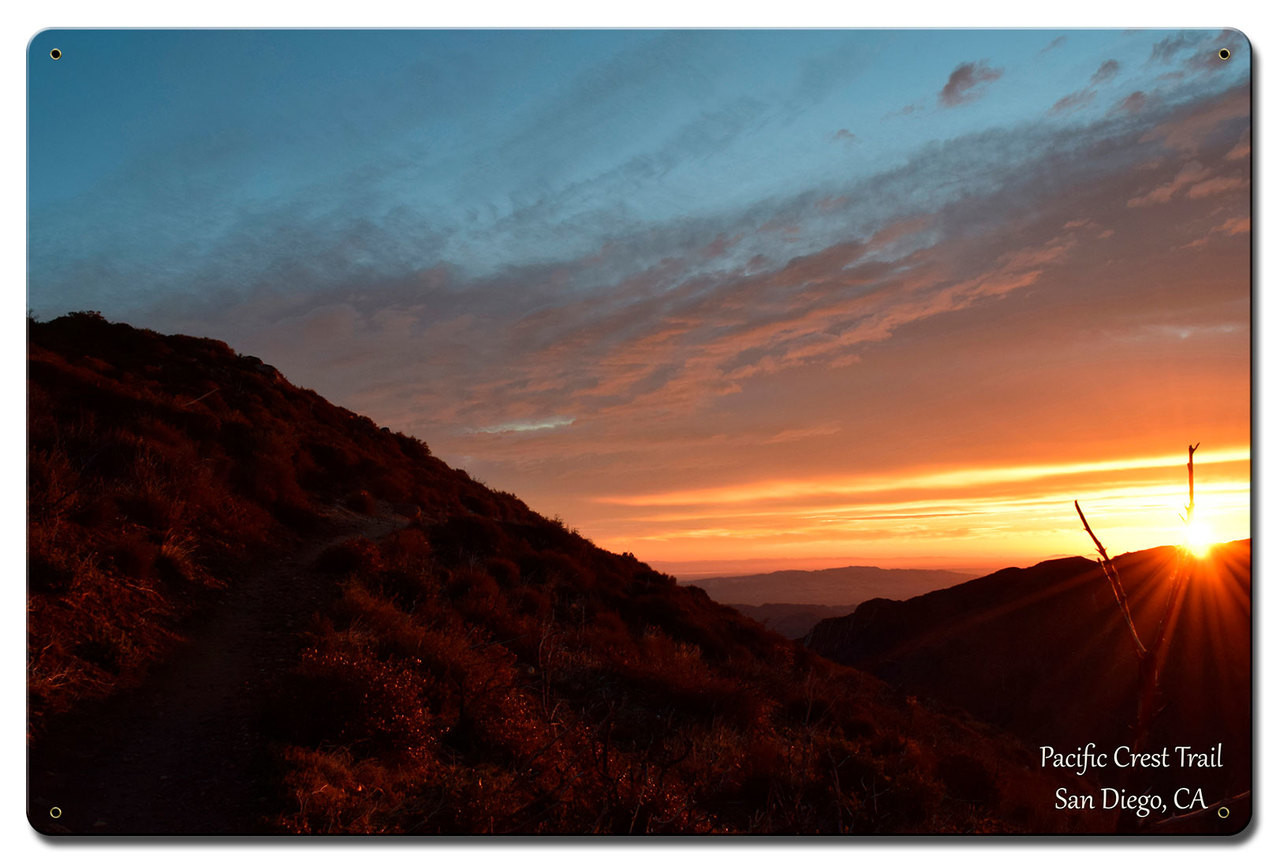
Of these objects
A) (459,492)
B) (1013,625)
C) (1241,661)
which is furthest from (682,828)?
(459,492)

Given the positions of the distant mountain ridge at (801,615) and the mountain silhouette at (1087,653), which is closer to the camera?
the mountain silhouette at (1087,653)

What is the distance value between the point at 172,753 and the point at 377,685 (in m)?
1.52

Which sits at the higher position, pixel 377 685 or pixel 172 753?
pixel 377 685

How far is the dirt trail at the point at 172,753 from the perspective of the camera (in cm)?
493

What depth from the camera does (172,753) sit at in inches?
217

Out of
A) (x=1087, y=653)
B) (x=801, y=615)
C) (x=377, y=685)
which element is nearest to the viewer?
(x=377, y=685)

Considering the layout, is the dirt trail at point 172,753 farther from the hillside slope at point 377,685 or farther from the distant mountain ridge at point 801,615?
the distant mountain ridge at point 801,615

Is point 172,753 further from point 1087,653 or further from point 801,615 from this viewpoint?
point 801,615

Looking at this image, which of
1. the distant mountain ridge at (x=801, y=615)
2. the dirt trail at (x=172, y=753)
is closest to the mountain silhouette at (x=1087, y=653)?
the distant mountain ridge at (x=801, y=615)

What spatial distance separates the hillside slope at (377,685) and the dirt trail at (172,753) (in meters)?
0.02

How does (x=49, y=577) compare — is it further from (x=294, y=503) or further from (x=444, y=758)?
(x=294, y=503)

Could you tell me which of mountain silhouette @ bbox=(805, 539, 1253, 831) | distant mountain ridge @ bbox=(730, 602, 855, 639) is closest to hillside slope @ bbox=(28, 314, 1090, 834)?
mountain silhouette @ bbox=(805, 539, 1253, 831)

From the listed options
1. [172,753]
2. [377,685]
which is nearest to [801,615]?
[377,685]

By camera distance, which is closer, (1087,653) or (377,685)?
(377,685)
